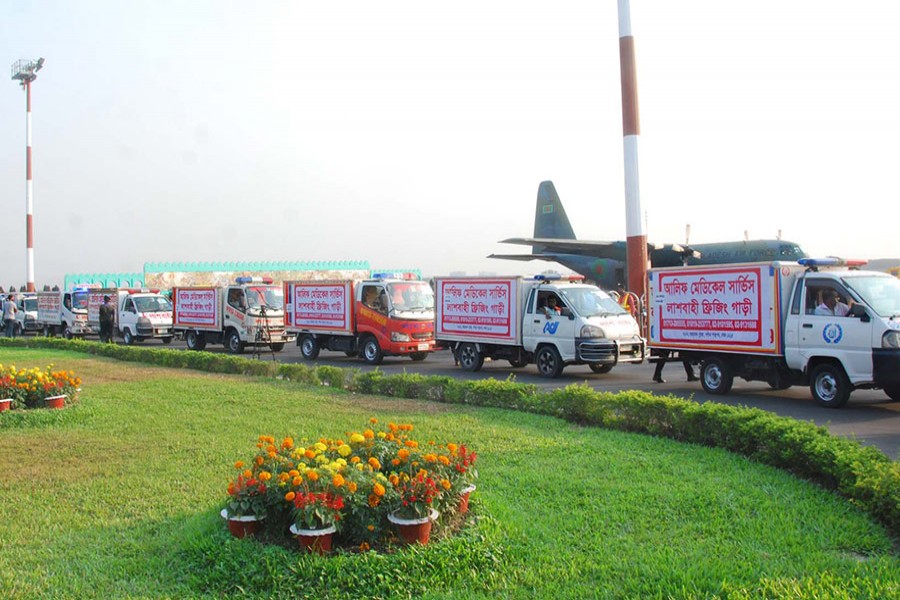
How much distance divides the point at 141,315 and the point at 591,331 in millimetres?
19258

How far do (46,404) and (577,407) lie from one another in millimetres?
7481

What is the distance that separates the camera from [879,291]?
1185 centimetres

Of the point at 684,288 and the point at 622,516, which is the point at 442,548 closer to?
the point at 622,516

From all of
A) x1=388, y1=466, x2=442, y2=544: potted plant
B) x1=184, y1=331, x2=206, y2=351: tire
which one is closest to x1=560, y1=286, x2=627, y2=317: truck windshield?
x1=388, y1=466, x2=442, y2=544: potted plant

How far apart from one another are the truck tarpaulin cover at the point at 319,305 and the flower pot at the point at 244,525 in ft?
52.2

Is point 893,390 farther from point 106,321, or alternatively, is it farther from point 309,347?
point 106,321

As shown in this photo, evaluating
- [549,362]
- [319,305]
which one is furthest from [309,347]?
[549,362]

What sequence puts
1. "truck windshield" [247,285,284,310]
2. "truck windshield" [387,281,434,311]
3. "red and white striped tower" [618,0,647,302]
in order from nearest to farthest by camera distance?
"truck windshield" [387,281,434,311]
"red and white striped tower" [618,0,647,302]
"truck windshield" [247,285,284,310]

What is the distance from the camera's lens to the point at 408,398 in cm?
1253

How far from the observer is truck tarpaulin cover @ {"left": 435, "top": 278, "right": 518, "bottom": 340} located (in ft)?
57.0

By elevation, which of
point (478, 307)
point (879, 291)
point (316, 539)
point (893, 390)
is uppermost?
point (879, 291)

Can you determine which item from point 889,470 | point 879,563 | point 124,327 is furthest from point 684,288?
point 124,327

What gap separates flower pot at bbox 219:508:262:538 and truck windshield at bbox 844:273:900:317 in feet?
31.9

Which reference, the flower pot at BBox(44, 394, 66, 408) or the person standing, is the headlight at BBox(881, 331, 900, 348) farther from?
the person standing
